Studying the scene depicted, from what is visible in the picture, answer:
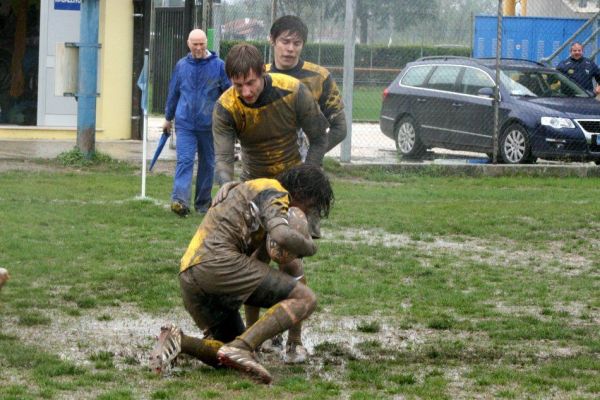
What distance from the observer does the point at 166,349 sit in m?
6.46

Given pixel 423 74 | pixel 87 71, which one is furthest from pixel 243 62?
pixel 423 74

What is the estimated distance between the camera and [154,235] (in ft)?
37.3

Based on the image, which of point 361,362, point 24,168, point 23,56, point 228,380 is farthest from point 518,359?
point 23,56

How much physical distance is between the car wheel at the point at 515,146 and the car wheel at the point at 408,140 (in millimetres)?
1446

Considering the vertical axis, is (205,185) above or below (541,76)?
below

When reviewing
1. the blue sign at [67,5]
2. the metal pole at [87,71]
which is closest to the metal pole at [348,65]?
the metal pole at [87,71]

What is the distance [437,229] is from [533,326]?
436cm

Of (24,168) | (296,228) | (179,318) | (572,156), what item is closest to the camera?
(296,228)

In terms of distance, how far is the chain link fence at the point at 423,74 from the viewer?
18172 millimetres

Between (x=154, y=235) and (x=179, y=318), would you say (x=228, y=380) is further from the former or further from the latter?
(x=154, y=235)

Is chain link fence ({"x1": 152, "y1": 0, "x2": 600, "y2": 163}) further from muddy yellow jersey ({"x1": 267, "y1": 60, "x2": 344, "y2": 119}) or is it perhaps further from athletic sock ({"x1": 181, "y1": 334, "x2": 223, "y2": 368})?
athletic sock ({"x1": 181, "y1": 334, "x2": 223, "y2": 368})

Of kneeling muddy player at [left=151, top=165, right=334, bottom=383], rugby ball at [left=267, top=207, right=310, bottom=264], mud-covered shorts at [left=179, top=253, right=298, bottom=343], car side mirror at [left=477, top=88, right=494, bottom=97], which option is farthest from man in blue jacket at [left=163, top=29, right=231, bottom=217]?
car side mirror at [left=477, top=88, right=494, bottom=97]

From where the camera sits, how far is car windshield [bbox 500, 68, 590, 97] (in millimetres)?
18719

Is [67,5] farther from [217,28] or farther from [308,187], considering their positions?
[308,187]
